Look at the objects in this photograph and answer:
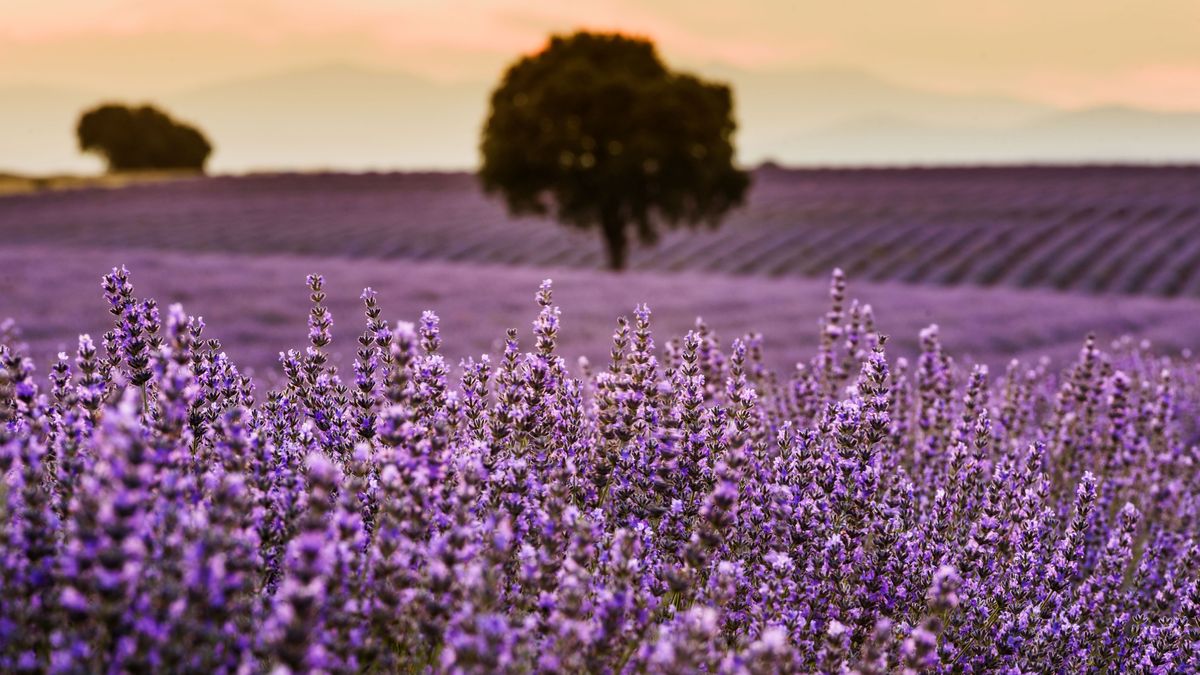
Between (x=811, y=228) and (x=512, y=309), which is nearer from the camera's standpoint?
(x=512, y=309)

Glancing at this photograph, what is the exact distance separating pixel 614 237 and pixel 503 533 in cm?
2613

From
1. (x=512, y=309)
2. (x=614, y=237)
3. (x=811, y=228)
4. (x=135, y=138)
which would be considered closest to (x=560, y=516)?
(x=512, y=309)

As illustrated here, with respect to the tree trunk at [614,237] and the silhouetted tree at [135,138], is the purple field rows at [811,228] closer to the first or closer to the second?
the tree trunk at [614,237]

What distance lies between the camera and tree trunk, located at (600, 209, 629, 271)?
27.5 metres

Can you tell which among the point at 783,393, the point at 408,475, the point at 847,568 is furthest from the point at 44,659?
the point at 783,393

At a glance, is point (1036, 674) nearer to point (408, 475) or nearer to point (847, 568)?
point (847, 568)

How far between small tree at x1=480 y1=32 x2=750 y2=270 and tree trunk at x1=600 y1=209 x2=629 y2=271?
3 centimetres

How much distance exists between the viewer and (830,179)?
161ft

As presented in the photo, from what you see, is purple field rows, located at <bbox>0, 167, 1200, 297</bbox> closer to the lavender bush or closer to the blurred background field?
the blurred background field

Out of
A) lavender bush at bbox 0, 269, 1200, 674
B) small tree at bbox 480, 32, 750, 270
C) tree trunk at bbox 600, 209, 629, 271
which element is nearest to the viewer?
lavender bush at bbox 0, 269, 1200, 674

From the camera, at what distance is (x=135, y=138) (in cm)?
7644

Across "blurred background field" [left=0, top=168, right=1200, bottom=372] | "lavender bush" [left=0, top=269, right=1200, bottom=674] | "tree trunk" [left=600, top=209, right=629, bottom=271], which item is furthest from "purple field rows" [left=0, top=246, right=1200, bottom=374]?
"tree trunk" [left=600, top=209, right=629, bottom=271]

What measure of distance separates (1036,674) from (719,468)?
62.0 inches

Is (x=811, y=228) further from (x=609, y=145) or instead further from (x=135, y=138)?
(x=135, y=138)
